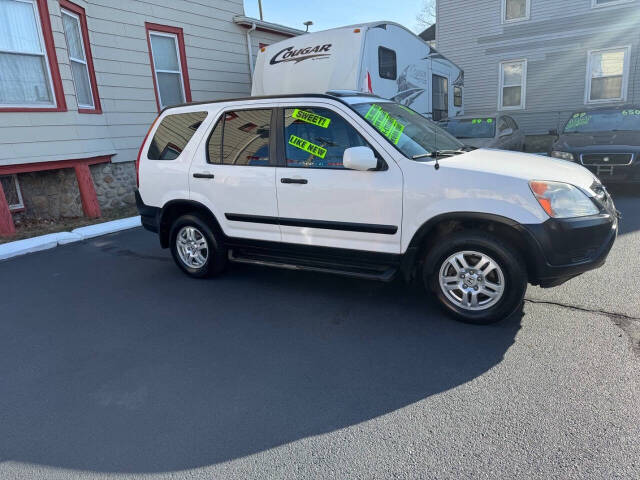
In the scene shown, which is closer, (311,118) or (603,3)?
(311,118)

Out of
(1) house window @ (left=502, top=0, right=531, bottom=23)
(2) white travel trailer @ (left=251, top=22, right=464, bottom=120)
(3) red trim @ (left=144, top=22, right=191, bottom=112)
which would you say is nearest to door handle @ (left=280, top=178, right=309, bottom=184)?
(2) white travel trailer @ (left=251, top=22, right=464, bottom=120)

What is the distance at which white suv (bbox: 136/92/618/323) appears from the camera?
349 centimetres

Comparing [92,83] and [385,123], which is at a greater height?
[92,83]

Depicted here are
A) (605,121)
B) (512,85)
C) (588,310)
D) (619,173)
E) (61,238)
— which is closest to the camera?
(588,310)

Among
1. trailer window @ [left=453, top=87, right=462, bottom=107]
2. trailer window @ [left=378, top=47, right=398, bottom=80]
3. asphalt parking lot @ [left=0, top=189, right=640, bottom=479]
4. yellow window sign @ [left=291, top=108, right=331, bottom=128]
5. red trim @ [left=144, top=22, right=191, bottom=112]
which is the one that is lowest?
asphalt parking lot @ [left=0, top=189, right=640, bottom=479]

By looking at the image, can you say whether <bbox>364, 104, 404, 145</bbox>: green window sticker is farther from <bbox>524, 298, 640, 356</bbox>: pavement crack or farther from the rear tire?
the rear tire

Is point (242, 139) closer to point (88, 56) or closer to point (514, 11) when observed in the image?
point (88, 56)

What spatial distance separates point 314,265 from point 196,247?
1.56m

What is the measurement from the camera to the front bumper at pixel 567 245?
Answer: 3.38 meters

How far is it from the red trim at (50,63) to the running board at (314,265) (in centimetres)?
525

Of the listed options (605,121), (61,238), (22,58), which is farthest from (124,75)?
(605,121)

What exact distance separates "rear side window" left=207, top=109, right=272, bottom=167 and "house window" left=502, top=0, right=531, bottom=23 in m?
15.5

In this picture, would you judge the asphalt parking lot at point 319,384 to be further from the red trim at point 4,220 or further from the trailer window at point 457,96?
the trailer window at point 457,96

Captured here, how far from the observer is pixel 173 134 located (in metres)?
5.11
